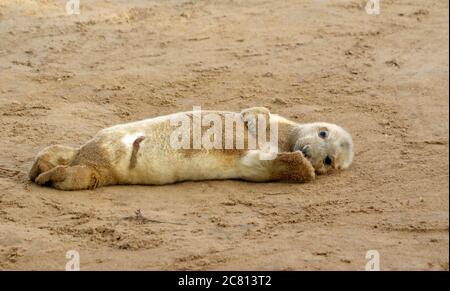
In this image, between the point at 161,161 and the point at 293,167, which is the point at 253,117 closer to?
the point at 293,167

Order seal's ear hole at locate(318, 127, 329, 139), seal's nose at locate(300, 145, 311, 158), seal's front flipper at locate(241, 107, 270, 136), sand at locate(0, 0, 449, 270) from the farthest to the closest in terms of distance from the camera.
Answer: seal's front flipper at locate(241, 107, 270, 136), seal's ear hole at locate(318, 127, 329, 139), seal's nose at locate(300, 145, 311, 158), sand at locate(0, 0, 449, 270)

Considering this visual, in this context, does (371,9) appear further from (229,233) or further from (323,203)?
(229,233)

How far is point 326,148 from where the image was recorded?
734cm

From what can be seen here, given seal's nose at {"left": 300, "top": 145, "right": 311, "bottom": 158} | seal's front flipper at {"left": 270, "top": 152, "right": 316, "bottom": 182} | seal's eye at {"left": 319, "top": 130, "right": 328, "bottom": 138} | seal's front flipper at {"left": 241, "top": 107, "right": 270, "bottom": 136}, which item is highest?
seal's front flipper at {"left": 241, "top": 107, "right": 270, "bottom": 136}

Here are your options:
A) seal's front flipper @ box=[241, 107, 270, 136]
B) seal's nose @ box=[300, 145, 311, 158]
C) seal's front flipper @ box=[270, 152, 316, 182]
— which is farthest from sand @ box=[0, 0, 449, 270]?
seal's front flipper @ box=[241, 107, 270, 136]

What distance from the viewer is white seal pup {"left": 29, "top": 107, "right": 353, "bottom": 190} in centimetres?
708

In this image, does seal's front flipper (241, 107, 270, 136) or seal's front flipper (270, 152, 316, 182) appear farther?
seal's front flipper (241, 107, 270, 136)

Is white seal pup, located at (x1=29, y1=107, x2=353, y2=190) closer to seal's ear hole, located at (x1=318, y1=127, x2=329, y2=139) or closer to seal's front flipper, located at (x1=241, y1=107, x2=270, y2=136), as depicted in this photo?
seal's ear hole, located at (x1=318, y1=127, x2=329, y2=139)

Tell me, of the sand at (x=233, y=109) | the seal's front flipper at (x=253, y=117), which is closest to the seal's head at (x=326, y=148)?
the sand at (x=233, y=109)

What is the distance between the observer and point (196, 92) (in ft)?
31.0

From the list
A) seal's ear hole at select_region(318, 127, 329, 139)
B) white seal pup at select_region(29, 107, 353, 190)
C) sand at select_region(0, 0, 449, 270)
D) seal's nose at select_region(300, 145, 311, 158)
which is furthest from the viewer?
seal's ear hole at select_region(318, 127, 329, 139)

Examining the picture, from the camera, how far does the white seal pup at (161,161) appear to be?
7.08 meters

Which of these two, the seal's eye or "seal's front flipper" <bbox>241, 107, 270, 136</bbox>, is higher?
"seal's front flipper" <bbox>241, 107, 270, 136</bbox>

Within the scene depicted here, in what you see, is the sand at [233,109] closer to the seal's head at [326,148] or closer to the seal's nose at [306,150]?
the seal's head at [326,148]
